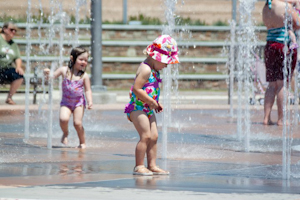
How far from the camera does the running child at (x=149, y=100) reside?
6.30 meters

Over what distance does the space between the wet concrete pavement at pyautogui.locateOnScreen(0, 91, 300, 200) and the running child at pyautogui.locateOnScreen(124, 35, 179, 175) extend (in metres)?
0.19

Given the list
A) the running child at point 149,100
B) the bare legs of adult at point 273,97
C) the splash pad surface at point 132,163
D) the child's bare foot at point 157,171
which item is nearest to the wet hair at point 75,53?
the splash pad surface at point 132,163

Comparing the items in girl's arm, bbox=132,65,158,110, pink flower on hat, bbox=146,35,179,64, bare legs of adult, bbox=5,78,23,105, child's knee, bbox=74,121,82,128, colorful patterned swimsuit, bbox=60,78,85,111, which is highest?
pink flower on hat, bbox=146,35,179,64

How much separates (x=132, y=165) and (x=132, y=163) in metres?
0.14

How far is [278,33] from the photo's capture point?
10.9 metres

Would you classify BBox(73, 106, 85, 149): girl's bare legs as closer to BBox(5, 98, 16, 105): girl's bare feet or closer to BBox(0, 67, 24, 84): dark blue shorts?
BBox(5, 98, 16, 105): girl's bare feet

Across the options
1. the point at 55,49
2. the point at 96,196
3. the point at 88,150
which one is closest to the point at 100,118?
the point at 88,150

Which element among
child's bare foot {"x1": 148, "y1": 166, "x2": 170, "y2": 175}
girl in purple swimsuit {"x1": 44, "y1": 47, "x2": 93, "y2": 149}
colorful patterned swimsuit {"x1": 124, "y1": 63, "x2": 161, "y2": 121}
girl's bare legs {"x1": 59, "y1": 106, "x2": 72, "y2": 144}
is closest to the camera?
child's bare foot {"x1": 148, "y1": 166, "x2": 170, "y2": 175}

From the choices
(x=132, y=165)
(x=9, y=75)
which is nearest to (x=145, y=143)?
(x=132, y=165)

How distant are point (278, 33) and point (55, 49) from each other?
1066cm

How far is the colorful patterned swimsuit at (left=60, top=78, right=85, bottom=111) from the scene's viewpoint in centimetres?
870

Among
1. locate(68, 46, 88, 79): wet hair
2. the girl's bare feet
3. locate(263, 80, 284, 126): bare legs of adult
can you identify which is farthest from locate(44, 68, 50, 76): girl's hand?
the girl's bare feet

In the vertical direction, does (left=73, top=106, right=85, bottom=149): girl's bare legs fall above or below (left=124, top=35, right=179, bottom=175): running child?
below

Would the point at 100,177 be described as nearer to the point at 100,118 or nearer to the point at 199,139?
the point at 199,139
